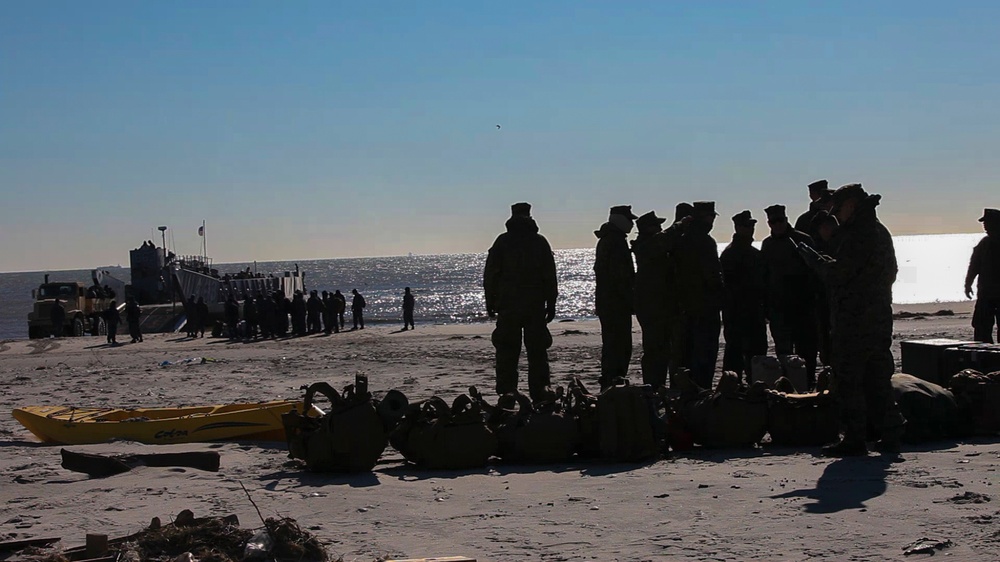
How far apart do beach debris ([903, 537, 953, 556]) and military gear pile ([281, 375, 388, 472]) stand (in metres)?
3.78

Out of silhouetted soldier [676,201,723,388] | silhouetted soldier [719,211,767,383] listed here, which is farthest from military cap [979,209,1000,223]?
silhouetted soldier [676,201,723,388]

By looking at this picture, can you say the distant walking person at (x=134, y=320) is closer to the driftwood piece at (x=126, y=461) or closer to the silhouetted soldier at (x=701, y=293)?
the silhouetted soldier at (x=701, y=293)

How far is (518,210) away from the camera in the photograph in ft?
34.2

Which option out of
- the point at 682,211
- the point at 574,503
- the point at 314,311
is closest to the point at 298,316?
the point at 314,311

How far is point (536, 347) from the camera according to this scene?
1037 centimetres

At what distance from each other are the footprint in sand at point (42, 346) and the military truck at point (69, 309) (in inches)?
139

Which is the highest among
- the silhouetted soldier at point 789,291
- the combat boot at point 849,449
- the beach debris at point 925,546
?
the silhouetted soldier at point 789,291

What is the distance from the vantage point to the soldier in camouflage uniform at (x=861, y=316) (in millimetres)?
7188

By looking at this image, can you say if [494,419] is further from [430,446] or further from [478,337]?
[478,337]

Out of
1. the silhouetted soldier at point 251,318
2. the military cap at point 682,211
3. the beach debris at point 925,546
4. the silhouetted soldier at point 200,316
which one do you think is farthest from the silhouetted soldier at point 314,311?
the beach debris at point 925,546

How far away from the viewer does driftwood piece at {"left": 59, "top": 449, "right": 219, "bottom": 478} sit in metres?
7.39

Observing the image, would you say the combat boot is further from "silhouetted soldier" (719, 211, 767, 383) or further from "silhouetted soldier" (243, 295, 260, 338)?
"silhouetted soldier" (243, 295, 260, 338)

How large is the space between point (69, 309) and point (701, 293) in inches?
1362

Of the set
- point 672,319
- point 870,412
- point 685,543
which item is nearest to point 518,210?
point 672,319
